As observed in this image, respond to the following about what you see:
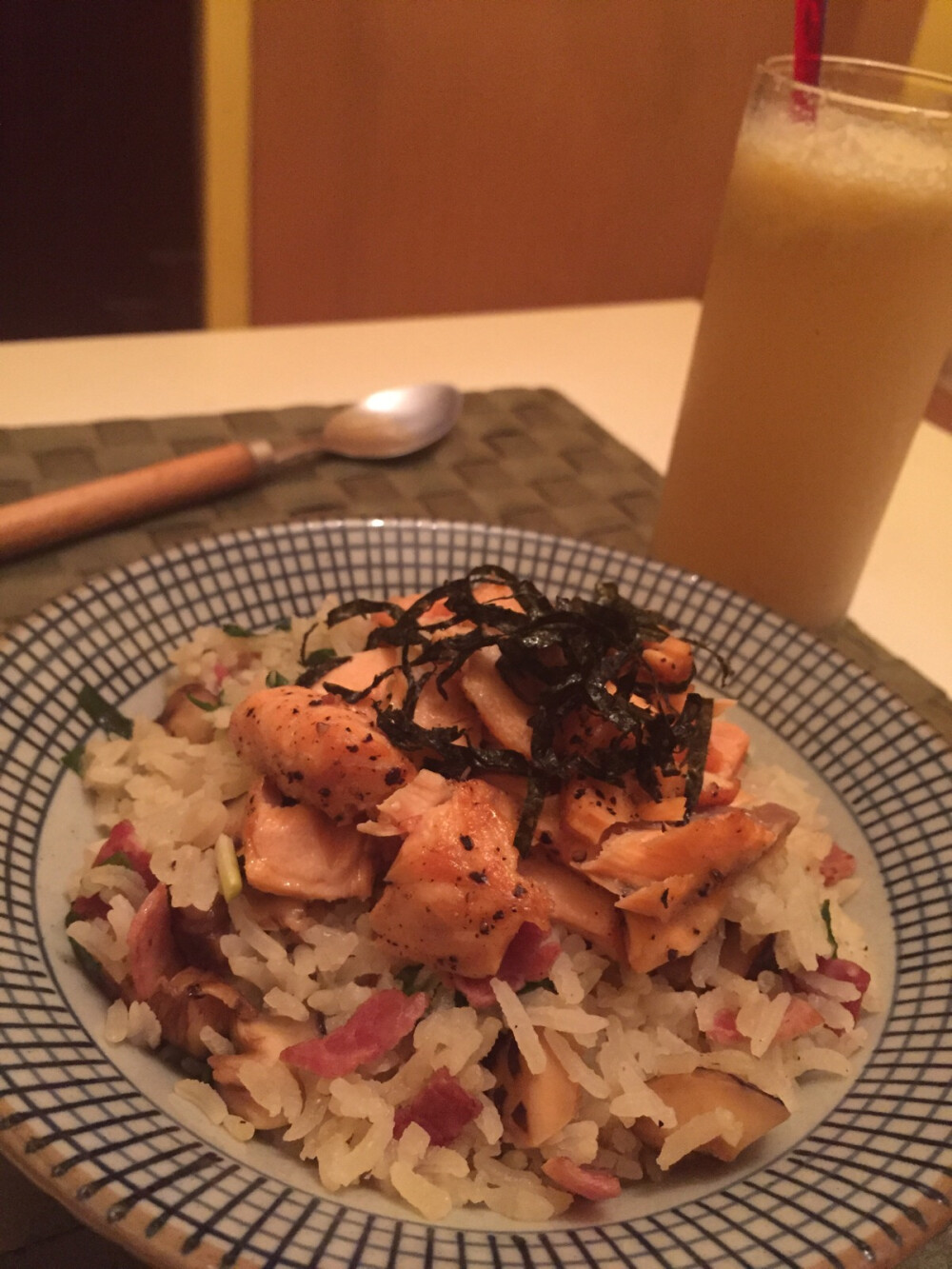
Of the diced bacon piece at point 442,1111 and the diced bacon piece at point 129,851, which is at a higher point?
the diced bacon piece at point 129,851

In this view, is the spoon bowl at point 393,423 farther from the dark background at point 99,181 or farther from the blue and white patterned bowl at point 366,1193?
the dark background at point 99,181

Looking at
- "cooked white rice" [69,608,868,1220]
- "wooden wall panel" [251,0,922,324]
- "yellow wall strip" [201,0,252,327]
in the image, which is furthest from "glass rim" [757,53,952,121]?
"yellow wall strip" [201,0,252,327]

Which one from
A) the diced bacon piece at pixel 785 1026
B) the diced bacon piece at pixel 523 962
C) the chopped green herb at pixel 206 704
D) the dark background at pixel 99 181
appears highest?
the diced bacon piece at pixel 523 962

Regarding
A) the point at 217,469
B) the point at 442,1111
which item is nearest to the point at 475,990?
the point at 442,1111

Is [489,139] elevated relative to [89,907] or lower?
elevated

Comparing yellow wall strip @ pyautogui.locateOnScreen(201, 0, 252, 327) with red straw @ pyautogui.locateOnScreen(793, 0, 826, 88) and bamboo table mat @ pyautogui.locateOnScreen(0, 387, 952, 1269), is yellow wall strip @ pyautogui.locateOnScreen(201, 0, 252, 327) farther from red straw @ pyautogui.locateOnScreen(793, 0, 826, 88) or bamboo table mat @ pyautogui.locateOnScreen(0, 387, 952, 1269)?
red straw @ pyautogui.locateOnScreen(793, 0, 826, 88)

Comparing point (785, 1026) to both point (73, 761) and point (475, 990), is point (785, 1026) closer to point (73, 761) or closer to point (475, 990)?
point (475, 990)

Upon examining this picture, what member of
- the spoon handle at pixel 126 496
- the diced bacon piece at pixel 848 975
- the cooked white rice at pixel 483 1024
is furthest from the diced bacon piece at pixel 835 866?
the spoon handle at pixel 126 496
